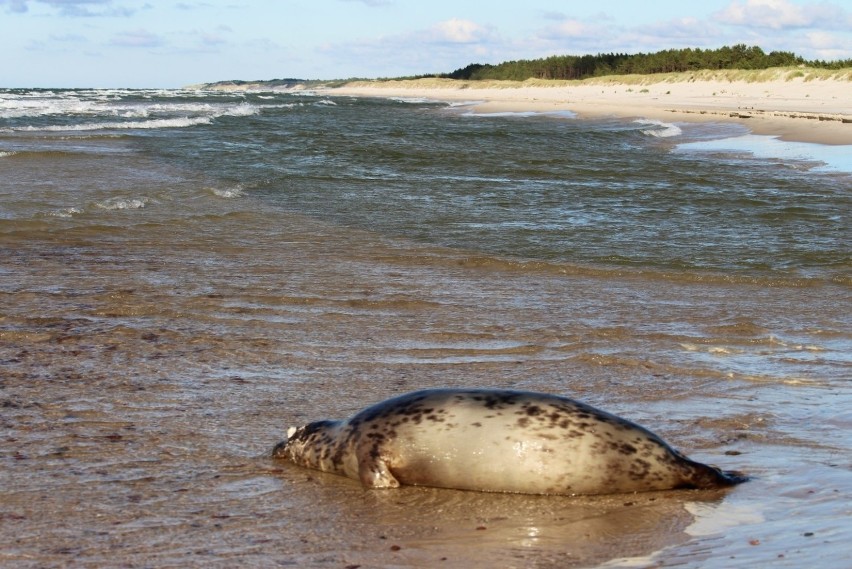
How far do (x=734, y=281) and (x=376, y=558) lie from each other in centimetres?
651

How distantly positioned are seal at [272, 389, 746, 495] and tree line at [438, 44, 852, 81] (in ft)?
183

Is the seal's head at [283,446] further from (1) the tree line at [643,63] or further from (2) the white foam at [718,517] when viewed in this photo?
(1) the tree line at [643,63]

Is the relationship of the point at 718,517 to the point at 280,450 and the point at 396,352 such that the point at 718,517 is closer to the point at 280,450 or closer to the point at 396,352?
the point at 280,450

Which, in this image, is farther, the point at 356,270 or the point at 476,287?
the point at 356,270

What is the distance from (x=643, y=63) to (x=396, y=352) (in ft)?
310

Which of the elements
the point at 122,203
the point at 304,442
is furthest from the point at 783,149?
the point at 304,442

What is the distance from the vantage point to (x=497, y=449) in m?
4.33

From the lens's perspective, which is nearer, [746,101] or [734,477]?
[734,477]

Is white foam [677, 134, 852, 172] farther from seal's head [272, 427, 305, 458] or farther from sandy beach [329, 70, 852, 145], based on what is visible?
seal's head [272, 427, 305, 458]

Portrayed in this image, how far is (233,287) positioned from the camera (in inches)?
330

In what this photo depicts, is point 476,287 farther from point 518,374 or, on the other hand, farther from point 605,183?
point 605,183

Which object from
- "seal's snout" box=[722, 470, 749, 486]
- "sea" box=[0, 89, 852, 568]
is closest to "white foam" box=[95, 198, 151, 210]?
"sea" box=[0, 89, 852, 568]

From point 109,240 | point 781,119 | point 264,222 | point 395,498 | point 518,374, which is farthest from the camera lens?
point 781,119

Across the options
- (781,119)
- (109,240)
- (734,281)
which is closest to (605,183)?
(734,281)
